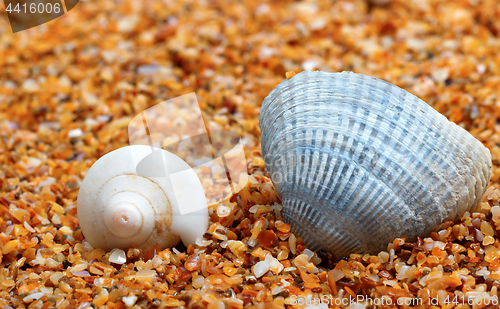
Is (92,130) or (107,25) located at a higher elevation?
(107,25)

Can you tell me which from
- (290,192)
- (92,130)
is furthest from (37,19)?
(290,192)

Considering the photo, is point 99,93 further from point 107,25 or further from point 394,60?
point 394,60

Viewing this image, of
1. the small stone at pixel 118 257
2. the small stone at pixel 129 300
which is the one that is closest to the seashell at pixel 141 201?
the small stone at pixel 118 257

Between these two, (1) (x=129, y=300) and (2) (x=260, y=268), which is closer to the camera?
(1) (x=129, y=300)

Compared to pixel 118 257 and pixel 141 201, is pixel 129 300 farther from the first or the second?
pixel 141 201

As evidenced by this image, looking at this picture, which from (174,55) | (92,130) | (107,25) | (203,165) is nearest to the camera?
(203,165)

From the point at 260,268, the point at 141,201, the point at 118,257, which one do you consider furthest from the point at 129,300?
the point at 260,268

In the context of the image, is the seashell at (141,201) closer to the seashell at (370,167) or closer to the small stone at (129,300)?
the small stone at (129,300)
